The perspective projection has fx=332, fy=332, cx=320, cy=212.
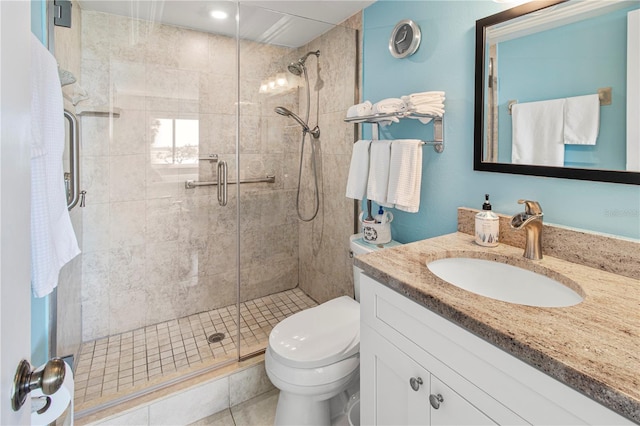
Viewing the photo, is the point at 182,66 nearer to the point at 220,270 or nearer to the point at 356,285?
the point at 220,270

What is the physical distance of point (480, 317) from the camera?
0.74 metres

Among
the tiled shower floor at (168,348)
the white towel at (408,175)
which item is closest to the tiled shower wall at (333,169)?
the tiled shower floor at (168,348)

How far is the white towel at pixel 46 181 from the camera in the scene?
33.3 inches

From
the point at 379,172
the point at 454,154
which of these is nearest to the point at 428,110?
the point at 454,154

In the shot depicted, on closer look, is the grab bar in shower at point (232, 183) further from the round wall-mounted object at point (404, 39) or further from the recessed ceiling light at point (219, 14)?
the round wall-mounted object at point (404, 39)

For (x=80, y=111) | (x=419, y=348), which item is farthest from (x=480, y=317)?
(x=80, y=111)

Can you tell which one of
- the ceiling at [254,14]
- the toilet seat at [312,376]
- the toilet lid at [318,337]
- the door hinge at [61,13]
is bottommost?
the toilet seat at [312,376]

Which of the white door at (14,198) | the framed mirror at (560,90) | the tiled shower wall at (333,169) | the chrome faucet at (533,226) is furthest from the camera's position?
the tiled shower wall at (333,169)

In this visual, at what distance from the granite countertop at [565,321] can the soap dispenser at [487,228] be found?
0.40 ft

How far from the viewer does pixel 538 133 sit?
3.91 ft

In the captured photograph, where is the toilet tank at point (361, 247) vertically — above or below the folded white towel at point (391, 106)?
below

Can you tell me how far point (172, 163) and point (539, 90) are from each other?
2066 mm

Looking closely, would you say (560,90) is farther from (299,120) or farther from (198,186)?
(198,186)

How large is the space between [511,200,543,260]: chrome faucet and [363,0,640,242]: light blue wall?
12 cm
